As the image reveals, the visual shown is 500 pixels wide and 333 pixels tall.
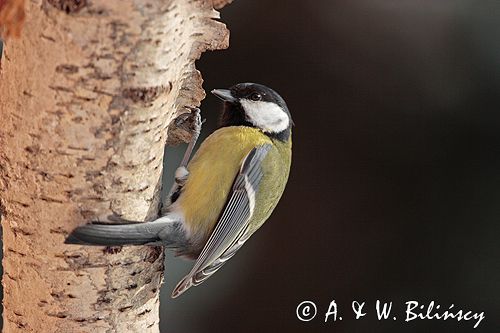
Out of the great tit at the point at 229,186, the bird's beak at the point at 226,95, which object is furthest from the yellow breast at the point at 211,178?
the bird's beak at the point at 226,95

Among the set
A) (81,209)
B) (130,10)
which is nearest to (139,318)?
(81,209)

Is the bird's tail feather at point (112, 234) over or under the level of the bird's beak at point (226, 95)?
under

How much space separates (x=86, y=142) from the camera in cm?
109

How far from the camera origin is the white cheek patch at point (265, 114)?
1652mm

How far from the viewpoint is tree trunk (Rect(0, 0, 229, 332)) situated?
1038mm

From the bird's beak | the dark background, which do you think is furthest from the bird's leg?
the dark background

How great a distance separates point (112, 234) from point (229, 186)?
37 centimetres

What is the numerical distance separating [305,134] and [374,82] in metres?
0.26

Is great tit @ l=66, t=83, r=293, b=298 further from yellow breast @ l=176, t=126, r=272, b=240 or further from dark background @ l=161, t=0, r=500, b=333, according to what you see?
dark background @ l=161, t=0, r=500, b=333

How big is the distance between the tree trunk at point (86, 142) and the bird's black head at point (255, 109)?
388 mm

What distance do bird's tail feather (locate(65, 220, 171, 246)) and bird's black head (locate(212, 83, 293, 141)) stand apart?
481mm

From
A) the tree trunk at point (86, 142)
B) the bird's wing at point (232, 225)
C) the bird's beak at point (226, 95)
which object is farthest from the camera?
the bird's beak at point (226, 95)

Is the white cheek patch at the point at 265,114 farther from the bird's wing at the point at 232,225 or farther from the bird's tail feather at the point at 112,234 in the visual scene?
the bird's tail feather at the point at 112,234

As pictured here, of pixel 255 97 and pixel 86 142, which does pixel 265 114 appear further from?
pixel 86 142
